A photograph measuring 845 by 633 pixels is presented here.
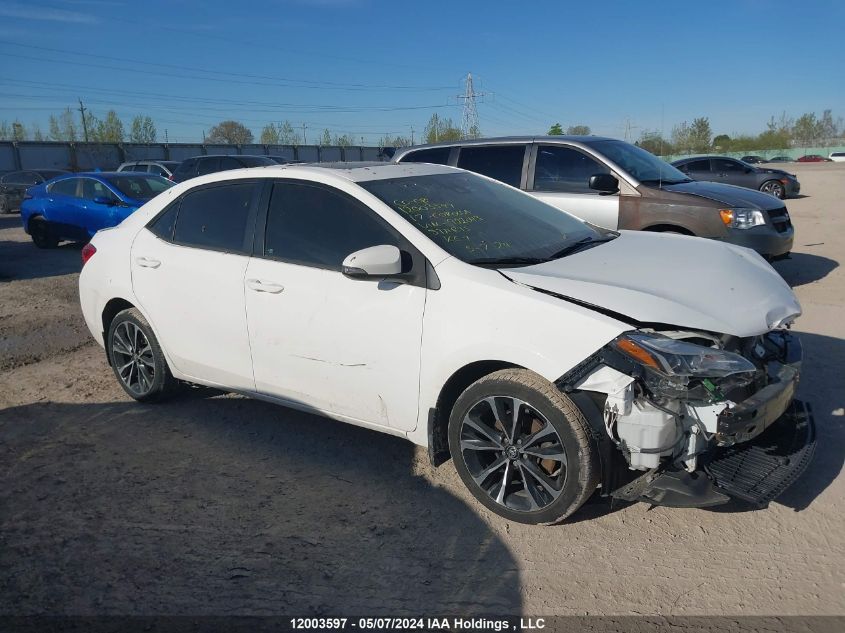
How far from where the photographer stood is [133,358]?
509cm

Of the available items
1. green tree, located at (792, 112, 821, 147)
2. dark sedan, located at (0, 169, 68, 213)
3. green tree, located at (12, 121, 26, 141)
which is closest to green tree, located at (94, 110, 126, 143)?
green tree, located at (12, 121, 26, 141)

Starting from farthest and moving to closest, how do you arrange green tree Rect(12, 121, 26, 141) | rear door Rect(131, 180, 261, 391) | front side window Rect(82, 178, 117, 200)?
green tree Rect(12, 121, 26, 141), front side window Rect(82, 178, 117, 200), rear door Rect(131, 180, 261, 391)

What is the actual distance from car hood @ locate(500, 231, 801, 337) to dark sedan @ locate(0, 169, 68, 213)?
23.3 m

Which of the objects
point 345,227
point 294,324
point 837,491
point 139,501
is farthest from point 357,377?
point 837,491

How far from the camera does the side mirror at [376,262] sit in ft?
11.2

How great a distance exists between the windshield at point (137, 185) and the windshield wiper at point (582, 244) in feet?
34.8

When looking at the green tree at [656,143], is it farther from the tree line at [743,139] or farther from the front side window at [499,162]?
the front side window at [499,162]

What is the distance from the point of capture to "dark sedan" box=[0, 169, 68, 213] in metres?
22.6

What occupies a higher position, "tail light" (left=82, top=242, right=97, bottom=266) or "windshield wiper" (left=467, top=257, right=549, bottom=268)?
"windshield wiper" (left=467, top=257, right=549, bottom=268)

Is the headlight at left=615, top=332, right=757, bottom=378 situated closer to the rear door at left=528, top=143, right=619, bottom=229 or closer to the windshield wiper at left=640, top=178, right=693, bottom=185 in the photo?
the rear door at left=528, top=143, right=619, bottom=229

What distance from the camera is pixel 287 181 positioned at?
4.22m

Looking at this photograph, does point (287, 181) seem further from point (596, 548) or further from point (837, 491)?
point (837, 491)

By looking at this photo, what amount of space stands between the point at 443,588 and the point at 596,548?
78cm

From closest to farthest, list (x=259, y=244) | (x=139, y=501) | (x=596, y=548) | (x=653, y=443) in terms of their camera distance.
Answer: (x=653, y=443) < (x=596, y=548) < (x=139, y=501) < (x=259, y=244)
